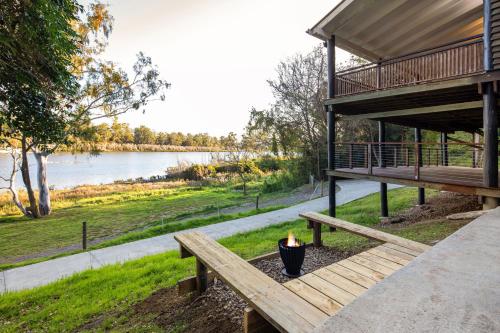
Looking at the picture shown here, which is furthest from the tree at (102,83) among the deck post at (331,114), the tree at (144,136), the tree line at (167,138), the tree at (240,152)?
the tree at (144,136)

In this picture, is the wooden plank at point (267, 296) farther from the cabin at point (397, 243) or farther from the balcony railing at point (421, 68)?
the balcony railing at point (421, 68)

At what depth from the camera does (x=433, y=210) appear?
872cm

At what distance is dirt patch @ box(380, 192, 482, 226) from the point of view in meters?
8.02

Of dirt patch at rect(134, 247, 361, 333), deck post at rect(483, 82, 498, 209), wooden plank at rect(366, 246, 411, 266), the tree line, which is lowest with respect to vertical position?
dirt patch at rect(134, 247, 361, 333)

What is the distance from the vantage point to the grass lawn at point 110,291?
3658 millimetres

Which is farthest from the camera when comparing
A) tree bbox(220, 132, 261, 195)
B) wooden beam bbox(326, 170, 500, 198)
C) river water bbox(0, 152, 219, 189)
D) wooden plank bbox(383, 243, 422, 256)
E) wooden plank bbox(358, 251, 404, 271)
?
river water bbox(0, 152, 219, 189)

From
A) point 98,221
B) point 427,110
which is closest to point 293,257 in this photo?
point 427,110

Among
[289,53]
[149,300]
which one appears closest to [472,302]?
[149,300]

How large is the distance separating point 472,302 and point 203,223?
964 centimetres

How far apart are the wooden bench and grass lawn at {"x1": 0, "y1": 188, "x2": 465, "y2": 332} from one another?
1049 mm

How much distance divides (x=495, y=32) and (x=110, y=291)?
9.02 m

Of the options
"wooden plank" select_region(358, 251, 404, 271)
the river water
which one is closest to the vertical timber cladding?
"wooden plank" select_region(358, 251, 404, 271)

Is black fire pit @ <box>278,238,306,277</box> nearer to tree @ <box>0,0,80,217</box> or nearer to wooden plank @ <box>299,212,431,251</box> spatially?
wooden plank @ <box>299,212,431,251</box>

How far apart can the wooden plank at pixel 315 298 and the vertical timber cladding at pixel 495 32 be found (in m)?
5.95
